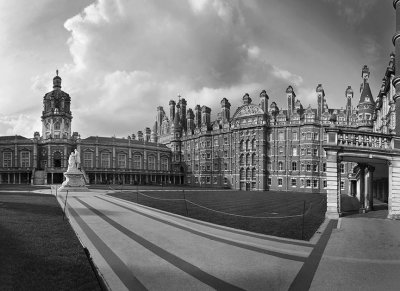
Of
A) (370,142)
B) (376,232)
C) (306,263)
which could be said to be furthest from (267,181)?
(306,263)

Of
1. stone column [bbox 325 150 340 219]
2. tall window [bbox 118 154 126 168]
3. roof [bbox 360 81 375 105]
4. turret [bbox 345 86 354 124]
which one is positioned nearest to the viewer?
stone column [bbox 325 150 340 219]

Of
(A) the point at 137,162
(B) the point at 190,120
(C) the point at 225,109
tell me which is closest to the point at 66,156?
(A) the point at 137,162

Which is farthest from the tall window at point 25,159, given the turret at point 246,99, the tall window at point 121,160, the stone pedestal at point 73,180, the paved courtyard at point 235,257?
the paved courtyard at point 235,257

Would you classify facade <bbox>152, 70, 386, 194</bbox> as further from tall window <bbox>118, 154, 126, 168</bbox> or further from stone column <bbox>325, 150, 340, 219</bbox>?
stone column <bbox>325, 150, 340, 219</bbox>

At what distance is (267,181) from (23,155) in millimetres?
66621

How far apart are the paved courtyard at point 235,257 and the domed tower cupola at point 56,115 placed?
3343 inches

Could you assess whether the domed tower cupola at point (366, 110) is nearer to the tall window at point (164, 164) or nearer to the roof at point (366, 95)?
the roof at point (366, 95)

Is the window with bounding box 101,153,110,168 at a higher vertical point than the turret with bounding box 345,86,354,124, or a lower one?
lower

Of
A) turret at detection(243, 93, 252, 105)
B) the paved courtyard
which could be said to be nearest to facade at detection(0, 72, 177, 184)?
turret at detection(243, 93, 252, 105)

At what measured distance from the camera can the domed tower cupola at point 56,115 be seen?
9269cm

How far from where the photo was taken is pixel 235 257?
33.4 ft

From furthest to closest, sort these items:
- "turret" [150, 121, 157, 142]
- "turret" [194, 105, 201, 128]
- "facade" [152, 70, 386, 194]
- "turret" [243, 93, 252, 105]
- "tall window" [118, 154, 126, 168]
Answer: "turret" [150, 121, 157, 142] < "turret" [194, 105, 201, 128] < "tall window" [118, 154, 126, 168] < "turret" [243, 93, 252, 105] < "facade" [152, 70, 386, 194]

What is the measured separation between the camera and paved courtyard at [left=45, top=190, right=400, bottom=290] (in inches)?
317

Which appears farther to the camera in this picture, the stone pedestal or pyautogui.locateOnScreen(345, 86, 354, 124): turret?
pyautogui.locateOnScreen(345, 86, 354, 124): turret
